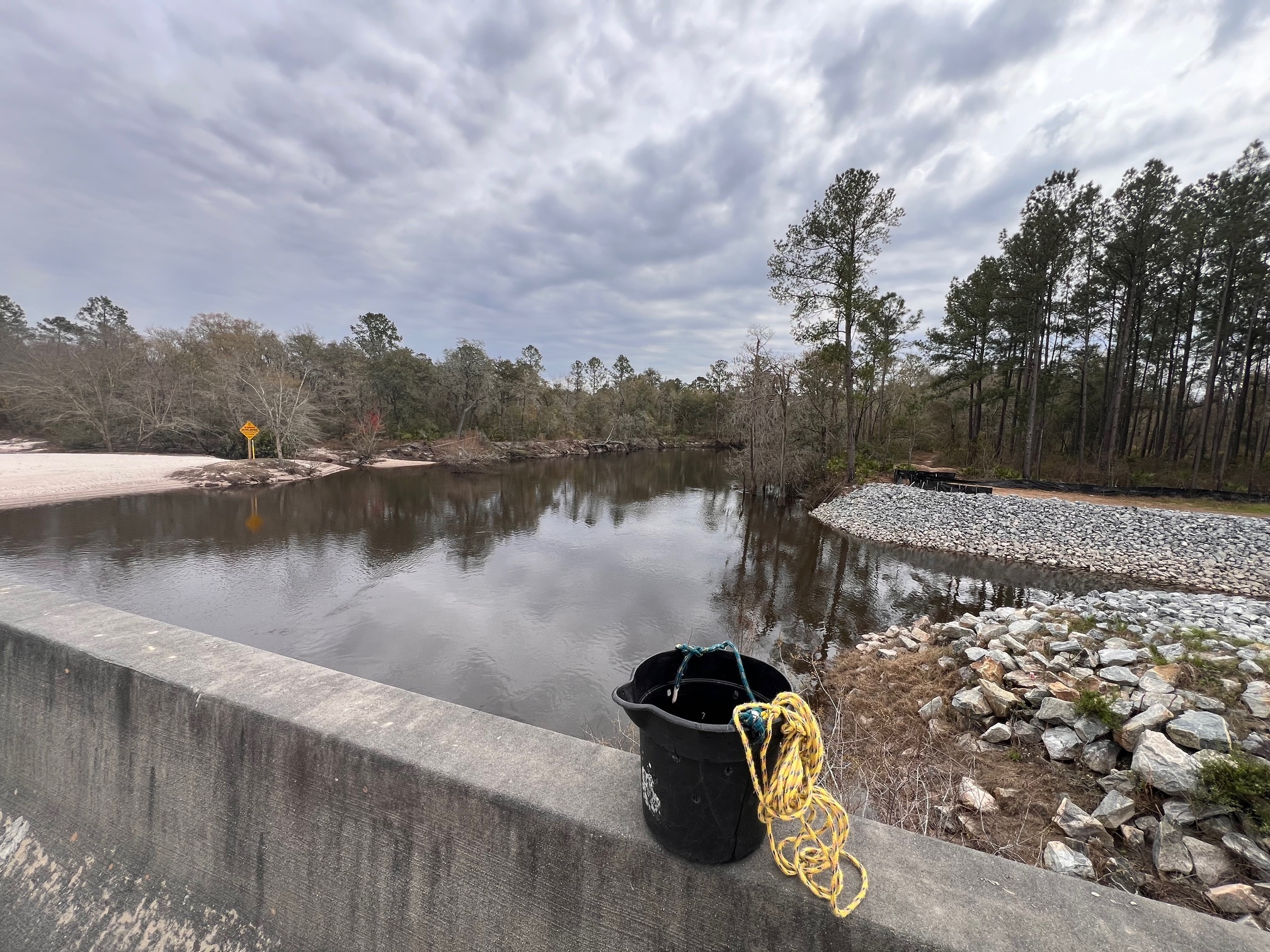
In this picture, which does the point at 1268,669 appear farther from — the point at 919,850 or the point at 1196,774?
the point at 919,850

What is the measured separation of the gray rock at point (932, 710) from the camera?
3.81 meters

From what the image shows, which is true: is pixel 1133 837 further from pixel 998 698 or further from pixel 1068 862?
pixel 998 698

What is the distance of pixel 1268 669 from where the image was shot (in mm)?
3314

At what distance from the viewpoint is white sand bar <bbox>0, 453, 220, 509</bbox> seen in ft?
41.9

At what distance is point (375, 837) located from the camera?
1.33m

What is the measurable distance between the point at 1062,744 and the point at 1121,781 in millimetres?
407

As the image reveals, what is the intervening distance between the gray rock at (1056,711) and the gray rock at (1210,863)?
106 cm

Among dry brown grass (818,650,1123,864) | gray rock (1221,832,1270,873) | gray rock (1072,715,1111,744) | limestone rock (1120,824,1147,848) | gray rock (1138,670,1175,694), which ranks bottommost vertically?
dry brown grass (818,650,1123,864)

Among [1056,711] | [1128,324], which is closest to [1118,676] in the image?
[1056,711]

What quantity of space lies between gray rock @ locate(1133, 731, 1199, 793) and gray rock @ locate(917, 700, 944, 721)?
121 cm

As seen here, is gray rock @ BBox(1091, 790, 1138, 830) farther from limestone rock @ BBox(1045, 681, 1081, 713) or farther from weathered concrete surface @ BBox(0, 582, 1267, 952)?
weathered concrete surface @ BBox(0, 582, 1267, 952)

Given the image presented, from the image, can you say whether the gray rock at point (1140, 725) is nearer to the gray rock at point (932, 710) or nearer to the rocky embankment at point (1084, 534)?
the gray rock at point (932, 710)

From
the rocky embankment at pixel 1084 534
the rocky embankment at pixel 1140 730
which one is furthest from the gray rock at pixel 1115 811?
the rocky embankment at pixel 1084 534

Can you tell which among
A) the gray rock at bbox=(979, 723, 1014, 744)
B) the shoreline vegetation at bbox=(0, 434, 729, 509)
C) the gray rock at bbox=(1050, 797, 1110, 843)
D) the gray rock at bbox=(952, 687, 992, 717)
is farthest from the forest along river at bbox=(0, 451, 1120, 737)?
the gray rock at bbox=(1050, 797, 1110, 843)
